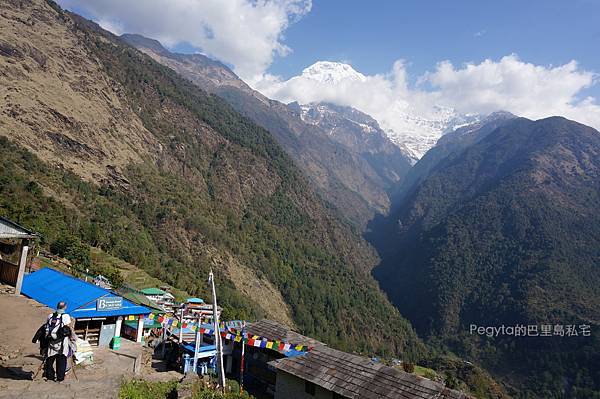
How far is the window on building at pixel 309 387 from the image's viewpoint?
21078 millimetres

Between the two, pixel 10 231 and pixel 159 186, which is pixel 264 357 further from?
pixel 159 186

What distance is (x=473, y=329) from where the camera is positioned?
153125mm

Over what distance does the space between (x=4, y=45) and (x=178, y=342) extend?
96.3 metres

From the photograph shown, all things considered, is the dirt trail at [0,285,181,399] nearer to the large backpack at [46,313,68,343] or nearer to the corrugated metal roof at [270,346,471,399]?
the large backpack at [46,313,68,343]

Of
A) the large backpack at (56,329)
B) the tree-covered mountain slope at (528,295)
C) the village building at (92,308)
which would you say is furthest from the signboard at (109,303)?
the tree-covered mountain slope at (528,295)

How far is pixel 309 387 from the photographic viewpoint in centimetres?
2128

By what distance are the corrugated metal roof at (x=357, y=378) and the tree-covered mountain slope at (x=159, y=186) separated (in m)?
41.3

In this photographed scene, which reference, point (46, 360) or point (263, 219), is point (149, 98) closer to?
point (263, 219)

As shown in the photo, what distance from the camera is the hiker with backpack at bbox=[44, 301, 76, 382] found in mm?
11125

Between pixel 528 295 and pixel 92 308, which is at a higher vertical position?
pixel 92 308

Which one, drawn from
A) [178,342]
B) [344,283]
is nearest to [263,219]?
[344,283]

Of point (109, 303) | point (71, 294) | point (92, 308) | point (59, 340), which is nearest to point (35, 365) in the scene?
point (59, 340)

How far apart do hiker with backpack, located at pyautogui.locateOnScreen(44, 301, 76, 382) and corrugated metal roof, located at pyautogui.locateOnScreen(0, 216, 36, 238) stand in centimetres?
1219

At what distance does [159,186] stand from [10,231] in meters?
85.0
